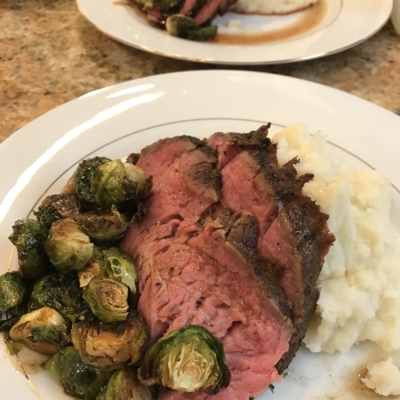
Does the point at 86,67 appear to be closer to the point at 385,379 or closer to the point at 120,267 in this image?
the point at 120,267

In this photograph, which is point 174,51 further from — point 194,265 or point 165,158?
point 194,265

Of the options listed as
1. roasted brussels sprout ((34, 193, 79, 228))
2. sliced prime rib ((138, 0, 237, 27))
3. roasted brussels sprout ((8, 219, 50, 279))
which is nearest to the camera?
roasted brussels sprout ((8, 219, 50, 279))

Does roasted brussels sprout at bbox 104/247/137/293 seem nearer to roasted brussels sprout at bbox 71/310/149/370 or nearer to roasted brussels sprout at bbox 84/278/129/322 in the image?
roasted brussels sprout at bbox 84/278/129/322

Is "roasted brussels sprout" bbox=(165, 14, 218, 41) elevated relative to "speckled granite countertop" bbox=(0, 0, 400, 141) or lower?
elevated

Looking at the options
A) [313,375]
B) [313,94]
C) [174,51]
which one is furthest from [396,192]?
[174,51]

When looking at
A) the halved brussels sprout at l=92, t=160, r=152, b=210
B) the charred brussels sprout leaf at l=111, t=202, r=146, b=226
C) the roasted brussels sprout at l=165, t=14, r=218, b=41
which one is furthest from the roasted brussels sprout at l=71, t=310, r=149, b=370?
the roasted brussels sprout at l=165, t=14, r=218, b=41

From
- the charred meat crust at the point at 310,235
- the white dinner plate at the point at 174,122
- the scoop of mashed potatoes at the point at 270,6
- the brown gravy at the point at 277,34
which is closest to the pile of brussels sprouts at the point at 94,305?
the white dinner plate at the point at 174,122
